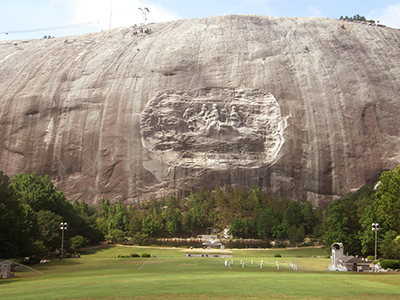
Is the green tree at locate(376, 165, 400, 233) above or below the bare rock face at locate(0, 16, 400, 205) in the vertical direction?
below

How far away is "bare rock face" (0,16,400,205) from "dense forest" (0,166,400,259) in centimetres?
384

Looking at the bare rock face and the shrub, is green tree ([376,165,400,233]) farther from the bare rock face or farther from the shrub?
the bare rock face

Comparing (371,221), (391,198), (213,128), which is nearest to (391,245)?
(391,198)

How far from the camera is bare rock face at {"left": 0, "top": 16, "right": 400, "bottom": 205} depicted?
6369 cm

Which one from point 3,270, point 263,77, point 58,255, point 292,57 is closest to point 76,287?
point 3,270

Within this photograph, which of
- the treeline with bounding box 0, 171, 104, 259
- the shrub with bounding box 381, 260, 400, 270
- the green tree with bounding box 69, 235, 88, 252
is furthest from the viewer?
the green tree with bounding box 69, 235, 88, 252

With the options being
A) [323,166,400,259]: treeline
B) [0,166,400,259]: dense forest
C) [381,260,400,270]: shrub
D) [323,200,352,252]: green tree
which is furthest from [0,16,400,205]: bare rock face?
[381,260,400,270]: shrub

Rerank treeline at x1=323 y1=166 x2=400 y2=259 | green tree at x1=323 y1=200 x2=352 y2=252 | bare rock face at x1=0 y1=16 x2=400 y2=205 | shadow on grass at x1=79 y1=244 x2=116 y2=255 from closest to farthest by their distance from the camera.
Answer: treeline at x1=323 y1=166 x2=400 y2=259, green tree at x1=323 y1=200 x2=352 y2=252, shadow on grass at x1=79 y1=244 x2=116 y2=255, bare rock face at x1=0 y1=16 x2=400 y2=205

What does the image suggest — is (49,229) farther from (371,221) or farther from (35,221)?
(371,221)

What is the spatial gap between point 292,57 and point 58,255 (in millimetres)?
48368

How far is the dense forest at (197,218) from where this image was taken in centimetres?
2980

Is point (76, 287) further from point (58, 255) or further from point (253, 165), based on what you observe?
point (253, 165)

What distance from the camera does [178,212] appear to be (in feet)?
195

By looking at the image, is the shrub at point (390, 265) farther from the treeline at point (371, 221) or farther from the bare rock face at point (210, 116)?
the bare rock face at point (210, 116)
